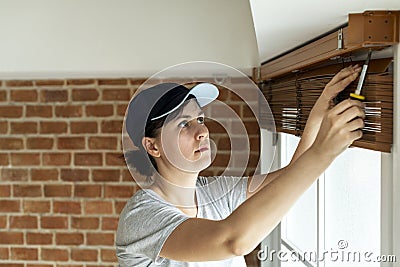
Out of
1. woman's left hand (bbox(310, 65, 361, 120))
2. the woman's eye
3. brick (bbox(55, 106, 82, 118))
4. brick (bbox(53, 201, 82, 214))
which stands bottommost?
brick (bbox(53, 201, 82, 214))

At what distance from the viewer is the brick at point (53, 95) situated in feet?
11.8

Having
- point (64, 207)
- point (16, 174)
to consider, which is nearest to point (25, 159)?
point (16, 174)

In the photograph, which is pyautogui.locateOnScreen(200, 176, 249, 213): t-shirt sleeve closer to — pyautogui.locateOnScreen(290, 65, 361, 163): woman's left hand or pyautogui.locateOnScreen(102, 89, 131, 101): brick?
pyautogui.locateOnScreen(290, 65, 361, 163): woman's left hand

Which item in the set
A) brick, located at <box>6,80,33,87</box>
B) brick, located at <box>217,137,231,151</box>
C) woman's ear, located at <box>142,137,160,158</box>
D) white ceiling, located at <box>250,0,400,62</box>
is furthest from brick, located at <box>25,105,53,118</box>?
woman's ear, located at <box>142,137,160,158</box>

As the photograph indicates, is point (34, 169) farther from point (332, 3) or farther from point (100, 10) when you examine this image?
point (332, 3)

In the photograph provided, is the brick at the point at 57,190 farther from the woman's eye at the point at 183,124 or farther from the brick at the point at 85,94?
the woman's eye at the point at 183,124

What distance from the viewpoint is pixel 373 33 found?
1.46 m

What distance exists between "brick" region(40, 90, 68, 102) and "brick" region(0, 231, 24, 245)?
0.68 metres

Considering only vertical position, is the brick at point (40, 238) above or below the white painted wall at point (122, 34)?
below

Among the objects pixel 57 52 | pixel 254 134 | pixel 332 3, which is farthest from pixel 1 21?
pixel 332 3

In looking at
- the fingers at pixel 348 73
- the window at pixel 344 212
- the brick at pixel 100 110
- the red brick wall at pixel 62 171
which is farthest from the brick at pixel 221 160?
the fingers at pixel 348 73

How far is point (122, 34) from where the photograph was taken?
3277 millimetres

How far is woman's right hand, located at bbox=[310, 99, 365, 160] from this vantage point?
1434 mm

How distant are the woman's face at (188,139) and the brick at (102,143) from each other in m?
1.67
